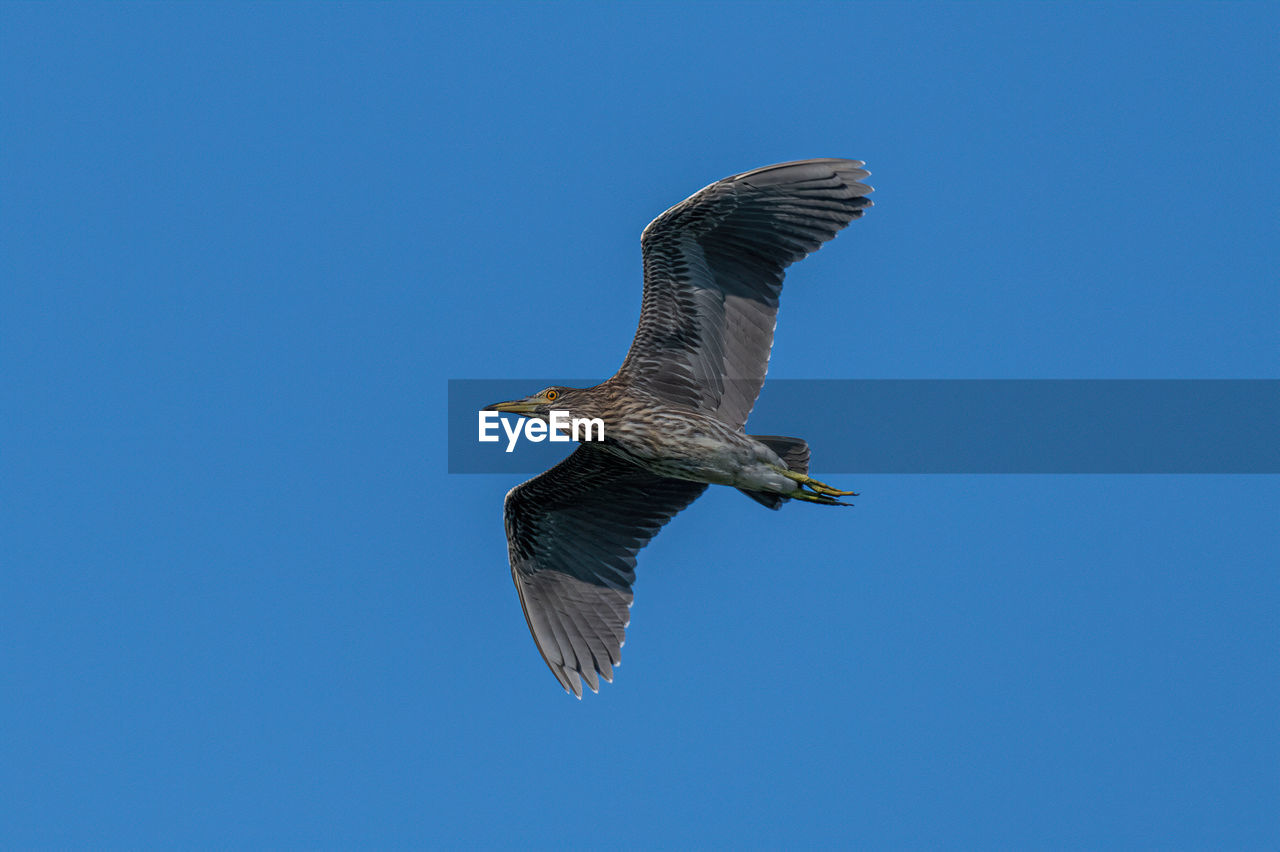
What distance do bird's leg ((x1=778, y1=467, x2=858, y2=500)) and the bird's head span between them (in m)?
1.88

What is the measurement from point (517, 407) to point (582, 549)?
1.73 metres

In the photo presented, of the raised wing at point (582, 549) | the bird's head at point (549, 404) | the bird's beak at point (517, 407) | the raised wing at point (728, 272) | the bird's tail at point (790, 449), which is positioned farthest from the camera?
the raised wing at point (582, 549)

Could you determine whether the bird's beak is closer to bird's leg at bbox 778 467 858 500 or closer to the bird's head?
the bird's head

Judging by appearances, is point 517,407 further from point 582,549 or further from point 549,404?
point 582,549

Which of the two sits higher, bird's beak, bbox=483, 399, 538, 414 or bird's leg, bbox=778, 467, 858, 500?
bird's beak, bbox=483, 399, 538, 414

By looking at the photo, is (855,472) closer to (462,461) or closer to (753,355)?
(753,355)

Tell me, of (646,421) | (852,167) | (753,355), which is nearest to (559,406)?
(646,421)

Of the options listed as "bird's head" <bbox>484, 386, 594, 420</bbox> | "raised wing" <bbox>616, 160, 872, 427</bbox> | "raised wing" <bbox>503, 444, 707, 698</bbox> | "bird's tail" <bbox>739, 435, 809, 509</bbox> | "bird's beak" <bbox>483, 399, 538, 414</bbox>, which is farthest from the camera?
"raised wing" <bbox>503, 444, 707, 698</bbox>

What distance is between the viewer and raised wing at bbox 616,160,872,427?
562 inches

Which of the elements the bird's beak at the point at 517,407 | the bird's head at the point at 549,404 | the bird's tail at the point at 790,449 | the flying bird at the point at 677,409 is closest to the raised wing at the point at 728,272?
the flying bird at the point at 677,409

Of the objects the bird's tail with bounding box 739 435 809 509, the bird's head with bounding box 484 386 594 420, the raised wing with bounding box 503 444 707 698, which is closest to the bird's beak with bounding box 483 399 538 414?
the bird's head with bounding box 484 386 594 420

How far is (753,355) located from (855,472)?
2.60 meters

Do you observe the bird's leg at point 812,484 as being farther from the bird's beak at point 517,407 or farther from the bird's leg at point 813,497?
the bird's beak at point 517,407

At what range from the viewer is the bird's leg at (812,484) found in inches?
568
